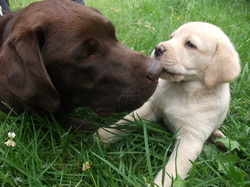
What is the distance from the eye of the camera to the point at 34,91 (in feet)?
5.39

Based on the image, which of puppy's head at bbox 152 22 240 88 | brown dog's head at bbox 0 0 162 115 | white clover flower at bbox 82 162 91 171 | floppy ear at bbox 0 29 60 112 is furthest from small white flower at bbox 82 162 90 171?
puppy's head at bbox 152 22 240 88

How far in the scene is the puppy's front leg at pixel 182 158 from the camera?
170cm

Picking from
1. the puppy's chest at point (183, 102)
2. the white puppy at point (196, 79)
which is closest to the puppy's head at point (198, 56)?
the white puppy at point (196, 79)

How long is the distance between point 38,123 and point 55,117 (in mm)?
148

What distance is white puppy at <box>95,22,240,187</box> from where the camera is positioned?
6.26ft

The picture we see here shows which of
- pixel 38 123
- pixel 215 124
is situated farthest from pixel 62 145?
pixel 215 124

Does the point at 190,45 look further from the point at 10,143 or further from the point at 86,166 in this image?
the point at 10,143

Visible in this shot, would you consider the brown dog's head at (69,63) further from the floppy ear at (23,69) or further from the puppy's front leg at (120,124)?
the puppy's front leg at (120,124)

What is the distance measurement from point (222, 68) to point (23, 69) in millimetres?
1395

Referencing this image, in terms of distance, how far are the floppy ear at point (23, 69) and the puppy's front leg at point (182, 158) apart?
38.1 inches

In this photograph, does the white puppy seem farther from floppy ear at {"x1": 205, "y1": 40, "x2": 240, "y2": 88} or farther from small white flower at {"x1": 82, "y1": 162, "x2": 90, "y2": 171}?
small white flower at {"x1": 82, "y1": 162, "x2": 90, "y2": 171}

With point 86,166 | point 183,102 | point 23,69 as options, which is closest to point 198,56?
point 183,102

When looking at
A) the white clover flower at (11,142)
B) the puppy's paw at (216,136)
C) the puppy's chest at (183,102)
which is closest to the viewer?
the white clover flower at (11,142)

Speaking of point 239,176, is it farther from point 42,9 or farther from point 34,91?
point 42,9
